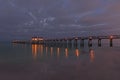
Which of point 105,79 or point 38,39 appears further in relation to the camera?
point 38,39

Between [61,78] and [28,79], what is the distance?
2574mm

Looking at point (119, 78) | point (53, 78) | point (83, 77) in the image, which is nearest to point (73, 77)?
point (83, 77)

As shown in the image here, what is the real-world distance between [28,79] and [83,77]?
4399 mm

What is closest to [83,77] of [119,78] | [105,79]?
[105,79]

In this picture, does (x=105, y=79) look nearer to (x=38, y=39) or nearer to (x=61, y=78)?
(x=61, y=78)

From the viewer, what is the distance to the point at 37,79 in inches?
516

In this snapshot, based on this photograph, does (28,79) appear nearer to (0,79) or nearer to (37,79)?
(37,79)

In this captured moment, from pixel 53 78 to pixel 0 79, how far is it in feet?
13.5

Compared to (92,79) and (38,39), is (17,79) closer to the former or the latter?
(92,79)

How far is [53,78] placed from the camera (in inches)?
530

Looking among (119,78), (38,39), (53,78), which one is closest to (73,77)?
(53,78)

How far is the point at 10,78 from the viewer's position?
44.6 feet

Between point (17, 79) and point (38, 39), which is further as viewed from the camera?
point (38, 39)

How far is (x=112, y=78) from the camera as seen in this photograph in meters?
13.4
